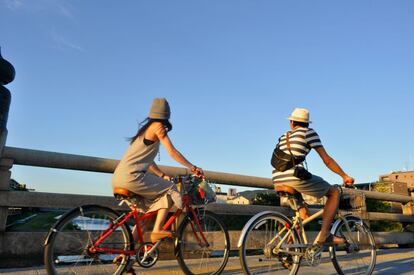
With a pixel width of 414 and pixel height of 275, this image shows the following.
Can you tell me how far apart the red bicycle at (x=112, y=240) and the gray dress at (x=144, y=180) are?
0.27 ft

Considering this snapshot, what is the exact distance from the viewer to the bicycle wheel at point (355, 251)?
456 centimetres

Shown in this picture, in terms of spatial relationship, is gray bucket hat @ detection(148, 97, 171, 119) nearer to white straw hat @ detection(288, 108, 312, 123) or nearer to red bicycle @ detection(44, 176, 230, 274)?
red bicycle @ detection(44, 176, 230, 274)

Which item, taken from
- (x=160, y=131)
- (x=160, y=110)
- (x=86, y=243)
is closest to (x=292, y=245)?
(x=160, y=131)

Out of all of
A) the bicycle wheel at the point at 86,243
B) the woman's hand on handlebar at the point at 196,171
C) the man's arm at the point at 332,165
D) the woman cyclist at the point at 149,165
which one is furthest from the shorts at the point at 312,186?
the bicycle wheel at the point at 86,243

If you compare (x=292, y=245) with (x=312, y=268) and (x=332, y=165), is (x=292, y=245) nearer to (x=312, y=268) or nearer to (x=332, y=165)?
(x=332, y=165)

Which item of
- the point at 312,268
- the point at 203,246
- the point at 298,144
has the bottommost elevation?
the point at 312,268

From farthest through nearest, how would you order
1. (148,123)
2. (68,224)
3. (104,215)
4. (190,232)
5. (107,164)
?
(107,164)
(190,232)
(148,123)
(104,215)
(68,224)

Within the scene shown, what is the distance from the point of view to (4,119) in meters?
4.44

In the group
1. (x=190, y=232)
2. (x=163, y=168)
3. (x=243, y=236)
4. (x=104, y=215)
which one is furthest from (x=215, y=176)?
(x=104, y=215)

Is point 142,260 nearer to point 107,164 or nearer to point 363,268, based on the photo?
point 107,164

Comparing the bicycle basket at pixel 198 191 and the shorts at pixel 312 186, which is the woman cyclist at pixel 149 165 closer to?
the bicycle basket at pixel 198 191

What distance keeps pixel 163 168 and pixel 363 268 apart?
265 centimetres

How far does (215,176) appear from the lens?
226 inches

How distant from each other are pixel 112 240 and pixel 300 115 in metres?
2.34
